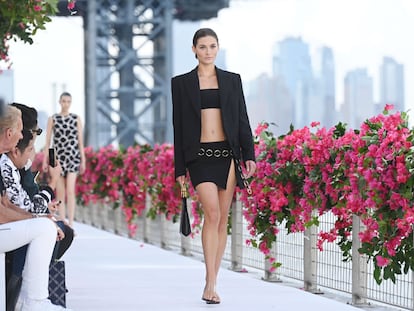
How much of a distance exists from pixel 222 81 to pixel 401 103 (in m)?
37.6

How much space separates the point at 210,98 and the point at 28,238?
1856 millimetres

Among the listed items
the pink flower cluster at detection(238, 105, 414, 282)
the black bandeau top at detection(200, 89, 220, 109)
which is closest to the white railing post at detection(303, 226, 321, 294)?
the pink flower cluster at detection(238, 105, 414, 282)

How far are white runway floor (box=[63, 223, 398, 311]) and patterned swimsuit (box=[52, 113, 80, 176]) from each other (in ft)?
5.39

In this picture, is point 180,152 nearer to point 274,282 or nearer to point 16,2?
point 274,282

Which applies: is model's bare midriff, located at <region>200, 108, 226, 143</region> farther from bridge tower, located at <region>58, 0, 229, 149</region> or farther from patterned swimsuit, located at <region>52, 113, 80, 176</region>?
bridge tower, located at <region>58, 0, 229, 149</region>

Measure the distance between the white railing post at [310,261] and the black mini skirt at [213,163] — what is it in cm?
102

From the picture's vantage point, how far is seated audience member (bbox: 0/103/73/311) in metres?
5.76

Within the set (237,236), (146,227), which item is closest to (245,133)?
(237,236)

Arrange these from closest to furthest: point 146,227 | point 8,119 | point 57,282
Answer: point 8,119
point 57,282
point 146,227

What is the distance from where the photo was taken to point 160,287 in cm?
827

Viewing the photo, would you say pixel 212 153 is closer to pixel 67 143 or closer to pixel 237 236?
pixel 237 236

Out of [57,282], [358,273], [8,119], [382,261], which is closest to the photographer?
[8,119]

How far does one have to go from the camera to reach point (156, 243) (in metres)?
13.4

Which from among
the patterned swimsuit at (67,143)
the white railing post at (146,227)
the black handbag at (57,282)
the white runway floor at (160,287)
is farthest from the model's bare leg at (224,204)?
the white railing post at (146,227)
